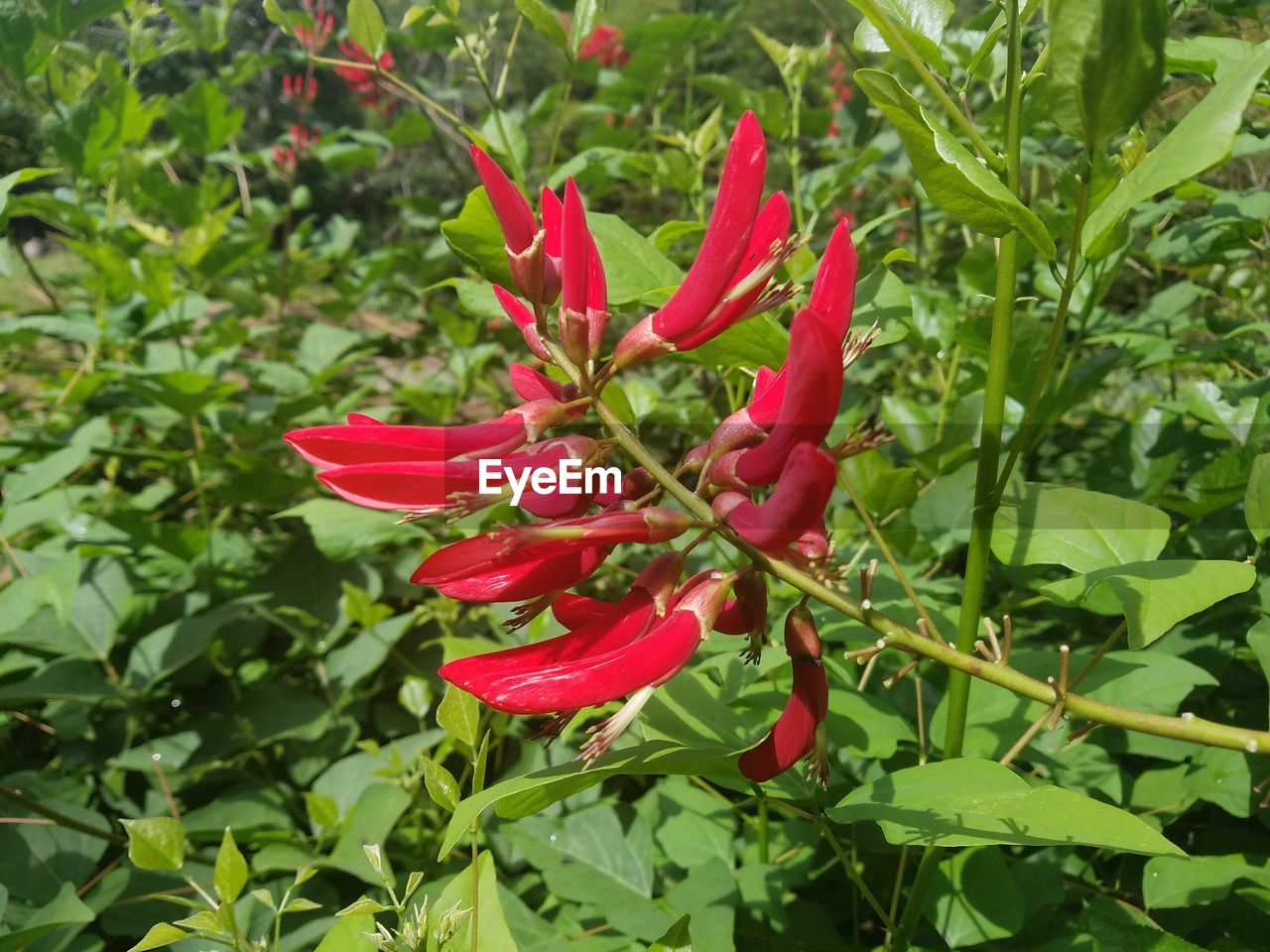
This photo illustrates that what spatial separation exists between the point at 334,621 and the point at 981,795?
1.20 meters

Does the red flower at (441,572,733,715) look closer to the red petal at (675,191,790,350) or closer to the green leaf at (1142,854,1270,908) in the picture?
the red petal at (675,191,790,350)

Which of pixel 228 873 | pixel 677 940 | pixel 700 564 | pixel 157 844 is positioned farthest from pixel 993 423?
pixel 700 564

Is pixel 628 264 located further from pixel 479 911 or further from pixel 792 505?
pixel 479 911

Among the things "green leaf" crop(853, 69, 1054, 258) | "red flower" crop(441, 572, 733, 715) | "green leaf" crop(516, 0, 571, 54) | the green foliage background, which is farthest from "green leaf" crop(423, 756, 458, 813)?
"green leaf" crop(516, 0, 571, 54)

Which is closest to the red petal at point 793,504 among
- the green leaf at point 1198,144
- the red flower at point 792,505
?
the red flower at point 792,505

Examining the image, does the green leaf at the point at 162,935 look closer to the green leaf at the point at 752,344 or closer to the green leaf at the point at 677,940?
the green leaf at the point at 677,940

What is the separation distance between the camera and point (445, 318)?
189 centimetres

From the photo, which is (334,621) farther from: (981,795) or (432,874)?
(981,795)

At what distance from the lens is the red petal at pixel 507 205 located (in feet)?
1.73

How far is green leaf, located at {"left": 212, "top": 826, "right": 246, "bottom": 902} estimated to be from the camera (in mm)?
611

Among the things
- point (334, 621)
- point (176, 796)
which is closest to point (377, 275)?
point (334, 621)

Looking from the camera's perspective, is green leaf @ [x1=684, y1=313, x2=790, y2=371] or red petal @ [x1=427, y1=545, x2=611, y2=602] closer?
red petal @ [x1=427, y1=545, x2=611, y2=602]

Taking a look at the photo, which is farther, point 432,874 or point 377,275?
point 377,275

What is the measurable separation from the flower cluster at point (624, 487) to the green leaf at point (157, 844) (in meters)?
0.41
